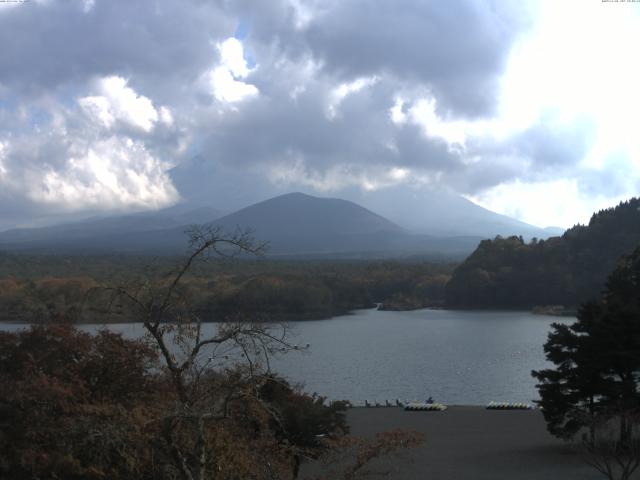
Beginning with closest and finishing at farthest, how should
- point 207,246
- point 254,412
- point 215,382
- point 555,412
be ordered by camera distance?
point 207,246, point 215,382, point 254,412, point 555,412

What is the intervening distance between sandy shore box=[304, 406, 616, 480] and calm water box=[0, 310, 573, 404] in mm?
2422

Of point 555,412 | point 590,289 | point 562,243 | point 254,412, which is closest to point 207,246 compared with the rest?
point 254,412

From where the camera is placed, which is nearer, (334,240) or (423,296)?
(423,296)

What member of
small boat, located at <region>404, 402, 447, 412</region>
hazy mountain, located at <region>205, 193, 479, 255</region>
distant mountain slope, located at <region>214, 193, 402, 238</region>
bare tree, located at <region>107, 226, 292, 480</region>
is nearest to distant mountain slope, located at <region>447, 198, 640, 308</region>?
small boat, located at <region>404, 402, 447, 412</region>

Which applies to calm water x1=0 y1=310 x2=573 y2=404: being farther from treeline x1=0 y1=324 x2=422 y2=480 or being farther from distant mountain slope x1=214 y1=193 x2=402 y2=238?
distant mountain slope x1=214 y1=193 x2=402 y2=238

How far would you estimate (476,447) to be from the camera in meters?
12.6

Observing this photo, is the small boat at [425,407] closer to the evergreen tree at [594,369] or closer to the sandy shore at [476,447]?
the sandy shore at [476,447]

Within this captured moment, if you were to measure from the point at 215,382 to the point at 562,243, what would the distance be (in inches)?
2173

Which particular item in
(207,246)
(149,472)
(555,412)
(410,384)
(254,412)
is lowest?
(410,384)

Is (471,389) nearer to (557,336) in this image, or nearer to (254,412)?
(557,336)

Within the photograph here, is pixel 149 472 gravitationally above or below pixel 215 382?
below

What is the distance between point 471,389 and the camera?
20656 millimetres

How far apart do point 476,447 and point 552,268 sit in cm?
4312

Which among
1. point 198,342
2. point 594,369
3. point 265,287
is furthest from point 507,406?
point 265,287
